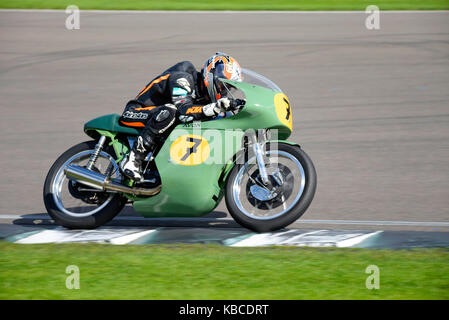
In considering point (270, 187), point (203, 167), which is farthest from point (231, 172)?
point (270, 187)

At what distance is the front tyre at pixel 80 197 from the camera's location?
274 inches

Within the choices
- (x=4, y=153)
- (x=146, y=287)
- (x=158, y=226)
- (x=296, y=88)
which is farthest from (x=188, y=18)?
(x=146, y=287)

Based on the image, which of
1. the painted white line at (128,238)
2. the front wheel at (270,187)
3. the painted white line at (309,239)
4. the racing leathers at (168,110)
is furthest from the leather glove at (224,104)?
the painted white line at (128,238)

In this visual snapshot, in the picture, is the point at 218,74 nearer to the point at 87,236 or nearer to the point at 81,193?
the point at 81,193

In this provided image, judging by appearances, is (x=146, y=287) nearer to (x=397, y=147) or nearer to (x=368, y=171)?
(x=368, y=171)

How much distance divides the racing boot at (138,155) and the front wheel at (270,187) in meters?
0.78

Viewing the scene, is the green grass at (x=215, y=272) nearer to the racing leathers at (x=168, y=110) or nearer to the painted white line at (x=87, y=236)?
the painted white line at (x=87, y=236)

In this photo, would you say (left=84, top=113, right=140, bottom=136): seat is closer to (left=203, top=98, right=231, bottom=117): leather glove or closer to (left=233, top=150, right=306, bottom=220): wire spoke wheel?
(left=203, top=98, right=231, bottom=117): leather glove

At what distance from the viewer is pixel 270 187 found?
6664mm

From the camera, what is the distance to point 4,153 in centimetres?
973

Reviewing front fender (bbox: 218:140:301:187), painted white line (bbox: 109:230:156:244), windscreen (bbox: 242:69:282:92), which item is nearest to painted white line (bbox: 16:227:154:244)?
painted white line (bbox: 109:230:156:244)

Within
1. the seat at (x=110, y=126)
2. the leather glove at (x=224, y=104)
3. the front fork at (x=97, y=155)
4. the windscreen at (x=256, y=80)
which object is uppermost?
the windscreen at (x=256, y=80)

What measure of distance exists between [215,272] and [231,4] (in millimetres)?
16127

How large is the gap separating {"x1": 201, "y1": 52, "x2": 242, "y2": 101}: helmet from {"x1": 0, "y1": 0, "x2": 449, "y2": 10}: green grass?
540 inches
